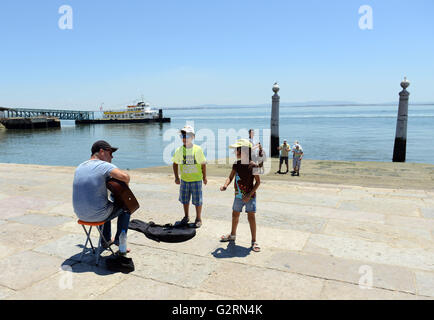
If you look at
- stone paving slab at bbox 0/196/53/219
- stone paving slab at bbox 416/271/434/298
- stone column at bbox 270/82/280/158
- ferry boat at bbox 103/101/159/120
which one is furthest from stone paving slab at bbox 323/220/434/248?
ferry boat at bbox 103/101/159/120

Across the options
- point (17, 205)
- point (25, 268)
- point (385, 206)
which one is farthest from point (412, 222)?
point (17, 205)

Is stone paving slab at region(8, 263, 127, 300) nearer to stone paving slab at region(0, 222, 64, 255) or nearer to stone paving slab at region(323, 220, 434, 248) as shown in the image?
stone paving slab at region(0, 222, 64, 255)

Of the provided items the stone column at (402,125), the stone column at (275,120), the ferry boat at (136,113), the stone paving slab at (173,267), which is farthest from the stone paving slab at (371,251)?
the ferry boat at (136,113)

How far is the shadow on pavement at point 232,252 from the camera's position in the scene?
3965mm

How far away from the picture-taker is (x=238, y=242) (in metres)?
4.43

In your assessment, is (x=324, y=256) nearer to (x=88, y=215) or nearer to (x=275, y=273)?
(x=275, y=273)

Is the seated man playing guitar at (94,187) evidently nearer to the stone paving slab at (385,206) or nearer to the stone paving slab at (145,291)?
the stone paving slab at (145,291)

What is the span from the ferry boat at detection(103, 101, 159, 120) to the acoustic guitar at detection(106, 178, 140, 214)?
8516 centimetres

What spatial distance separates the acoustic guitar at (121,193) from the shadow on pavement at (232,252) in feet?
3.94

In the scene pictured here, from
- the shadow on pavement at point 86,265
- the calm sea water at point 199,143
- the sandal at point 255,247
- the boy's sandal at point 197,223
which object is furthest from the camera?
the calm sea water at point 199,143

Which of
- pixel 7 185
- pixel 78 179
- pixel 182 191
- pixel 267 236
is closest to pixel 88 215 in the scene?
pixel 78 179

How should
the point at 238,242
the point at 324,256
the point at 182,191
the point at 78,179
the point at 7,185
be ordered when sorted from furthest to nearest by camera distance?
the point at 7,185 < the point at 182,191 < the point at 238,242 < the point at 324,256 < the point at 78,179

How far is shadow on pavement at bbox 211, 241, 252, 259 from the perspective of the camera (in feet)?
13.0

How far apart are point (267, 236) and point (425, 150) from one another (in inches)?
1209
